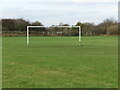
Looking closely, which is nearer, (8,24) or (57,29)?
(57,29)

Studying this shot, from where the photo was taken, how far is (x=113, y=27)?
8069 centimetres

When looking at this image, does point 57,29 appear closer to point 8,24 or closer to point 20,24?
point 20,24

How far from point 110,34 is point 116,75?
241ft

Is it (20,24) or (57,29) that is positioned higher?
(20,24)

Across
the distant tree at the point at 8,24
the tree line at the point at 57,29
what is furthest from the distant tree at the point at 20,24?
the distant tree at the point at 8,24

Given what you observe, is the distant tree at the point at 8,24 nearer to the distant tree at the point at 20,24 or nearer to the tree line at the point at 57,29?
the tree line at the point at 57,29

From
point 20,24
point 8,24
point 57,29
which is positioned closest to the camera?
point 57,29

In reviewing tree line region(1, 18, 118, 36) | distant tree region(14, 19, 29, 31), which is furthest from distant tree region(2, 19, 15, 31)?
distant tree region(14, 19, 29, 31)

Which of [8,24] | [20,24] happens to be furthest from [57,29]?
[8,24]

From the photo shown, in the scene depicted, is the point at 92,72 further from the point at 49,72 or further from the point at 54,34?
the point at 54,34

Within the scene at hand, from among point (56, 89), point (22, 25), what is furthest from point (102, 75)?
point (22, 25)

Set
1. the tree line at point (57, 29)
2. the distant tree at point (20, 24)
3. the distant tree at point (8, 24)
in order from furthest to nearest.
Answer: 1. the distant tree at point (8, 24)
2. the distant tree at point (20, 24)
3. the tree line at point (57, 29)

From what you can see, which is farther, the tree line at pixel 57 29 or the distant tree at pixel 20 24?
the distant tree at pixel 20 24

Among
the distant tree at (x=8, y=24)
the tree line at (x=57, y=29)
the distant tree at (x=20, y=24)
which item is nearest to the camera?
the tree line at (x=57, y=29)
